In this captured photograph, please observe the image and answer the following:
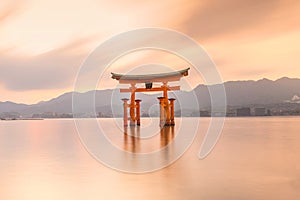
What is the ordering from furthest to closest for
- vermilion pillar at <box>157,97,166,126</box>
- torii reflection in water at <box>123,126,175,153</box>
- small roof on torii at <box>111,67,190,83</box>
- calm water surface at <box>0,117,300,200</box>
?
vermilion pillar at <box>157,97,166,126</box>
small roof on torii at <box>111,67,190,83</box>
torii reflection in water at <box>123,126,175,153</box>
calm water surface at <box>0,117,300,200</box>

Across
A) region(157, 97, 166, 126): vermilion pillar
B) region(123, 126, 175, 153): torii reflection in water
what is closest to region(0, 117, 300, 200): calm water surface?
region(123, 126, 175, 153): torii reflection in water

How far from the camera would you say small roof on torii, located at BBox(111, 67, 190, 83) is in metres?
17.0

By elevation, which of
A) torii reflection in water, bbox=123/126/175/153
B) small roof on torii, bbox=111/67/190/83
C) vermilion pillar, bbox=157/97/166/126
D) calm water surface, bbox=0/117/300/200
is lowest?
calm water surface, bbox=0/117/300/200

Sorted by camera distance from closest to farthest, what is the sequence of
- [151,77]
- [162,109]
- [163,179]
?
[163,179] < [162,109] < [151,77]

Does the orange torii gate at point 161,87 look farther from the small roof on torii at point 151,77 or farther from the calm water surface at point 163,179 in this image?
the calm water surface at point 163,179

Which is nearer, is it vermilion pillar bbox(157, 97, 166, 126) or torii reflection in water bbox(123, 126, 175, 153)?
torii reflection in water bbox(123, 126, 175, 153)

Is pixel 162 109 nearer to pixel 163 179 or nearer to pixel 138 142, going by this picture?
pixel 138 142

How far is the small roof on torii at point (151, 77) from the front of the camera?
17041 millimetres

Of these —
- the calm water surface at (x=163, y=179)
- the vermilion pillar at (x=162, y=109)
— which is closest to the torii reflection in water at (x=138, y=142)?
the calm water surface at (x=163, y=179)

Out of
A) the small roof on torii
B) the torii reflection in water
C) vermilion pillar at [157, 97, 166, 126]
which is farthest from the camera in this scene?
vermilion pillar at [157, 97, 166, 126]

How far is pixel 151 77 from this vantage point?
18047mm

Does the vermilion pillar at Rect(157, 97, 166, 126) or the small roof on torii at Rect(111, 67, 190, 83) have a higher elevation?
the small roof on torii at Rect(111, 67, 190, 83)

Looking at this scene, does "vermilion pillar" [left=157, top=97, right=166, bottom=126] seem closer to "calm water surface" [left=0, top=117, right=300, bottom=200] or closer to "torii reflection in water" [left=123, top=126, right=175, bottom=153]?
"torii reflection in water" [left=123, top=126, right=175, bottom=153]

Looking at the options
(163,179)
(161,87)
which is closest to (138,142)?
(163,179)
